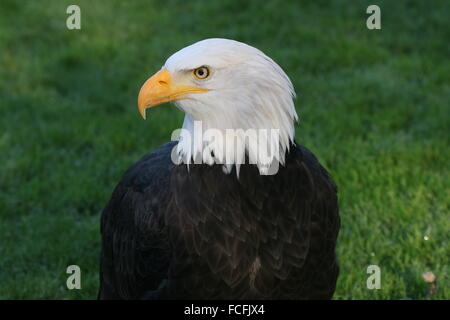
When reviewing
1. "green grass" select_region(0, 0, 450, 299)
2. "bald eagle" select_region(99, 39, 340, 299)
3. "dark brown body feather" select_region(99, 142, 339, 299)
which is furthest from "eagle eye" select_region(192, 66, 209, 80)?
"green grass" select_region(0, 0, 450, 299)

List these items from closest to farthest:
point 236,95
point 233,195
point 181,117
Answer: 1. point 236,95
2. point 233,195
3. point 181,117

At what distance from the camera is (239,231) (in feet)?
12.3

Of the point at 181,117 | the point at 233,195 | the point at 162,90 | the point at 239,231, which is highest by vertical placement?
the point at 162,90

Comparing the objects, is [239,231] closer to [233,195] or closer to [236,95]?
[233,195]

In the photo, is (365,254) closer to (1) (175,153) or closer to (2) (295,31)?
(1) (175,153)

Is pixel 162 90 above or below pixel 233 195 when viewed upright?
above

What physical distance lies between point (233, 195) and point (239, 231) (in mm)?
179

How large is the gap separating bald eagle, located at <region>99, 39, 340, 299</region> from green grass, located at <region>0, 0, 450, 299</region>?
1.29 meters

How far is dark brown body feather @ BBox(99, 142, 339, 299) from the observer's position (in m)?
3.74

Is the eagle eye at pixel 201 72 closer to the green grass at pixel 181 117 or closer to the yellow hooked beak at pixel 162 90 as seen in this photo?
the yellow hooked beak at pixel 162 90

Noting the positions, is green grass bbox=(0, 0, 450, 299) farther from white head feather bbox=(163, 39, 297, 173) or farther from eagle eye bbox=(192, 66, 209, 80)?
eagle eye bbox=(192, 66, 209, 80)

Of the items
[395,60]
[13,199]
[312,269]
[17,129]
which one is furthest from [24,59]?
[312,269]

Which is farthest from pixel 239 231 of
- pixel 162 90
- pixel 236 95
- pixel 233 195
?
pixel 162 90

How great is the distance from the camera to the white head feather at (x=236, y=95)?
3.59 m
